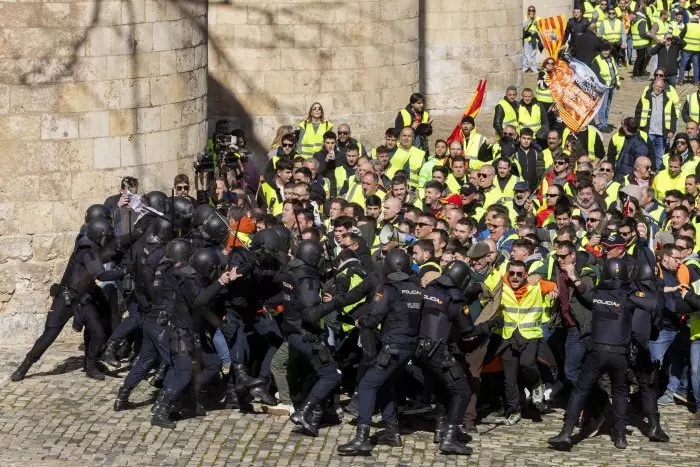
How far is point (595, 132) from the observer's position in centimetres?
2338

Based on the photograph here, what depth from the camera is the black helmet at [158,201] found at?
687 inches

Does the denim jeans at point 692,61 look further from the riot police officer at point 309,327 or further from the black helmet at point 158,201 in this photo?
the riot police officer at point 309,327

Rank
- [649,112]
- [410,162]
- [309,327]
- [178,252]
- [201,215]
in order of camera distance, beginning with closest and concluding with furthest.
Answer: [309,327] < [178,252] < [201,215] < [410,162] < [649,112]

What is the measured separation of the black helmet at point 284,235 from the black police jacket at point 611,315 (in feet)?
9.33

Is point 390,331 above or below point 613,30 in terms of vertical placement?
below

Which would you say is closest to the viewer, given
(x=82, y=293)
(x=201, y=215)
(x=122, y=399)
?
(x=122, y=399)

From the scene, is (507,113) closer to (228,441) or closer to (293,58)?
(293,58)

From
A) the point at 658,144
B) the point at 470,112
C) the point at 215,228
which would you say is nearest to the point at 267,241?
the point at 215,228

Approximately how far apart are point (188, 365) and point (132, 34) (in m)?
4.57

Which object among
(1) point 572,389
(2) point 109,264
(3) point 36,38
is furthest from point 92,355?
(1) point 572,389

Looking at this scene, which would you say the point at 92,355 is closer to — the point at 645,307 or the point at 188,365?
the point at 188,365

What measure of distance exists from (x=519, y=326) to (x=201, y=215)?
3.03 metres

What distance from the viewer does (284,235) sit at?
1644 centimetres

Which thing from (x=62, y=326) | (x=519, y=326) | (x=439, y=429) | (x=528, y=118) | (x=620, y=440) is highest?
(x=528, y=118)
